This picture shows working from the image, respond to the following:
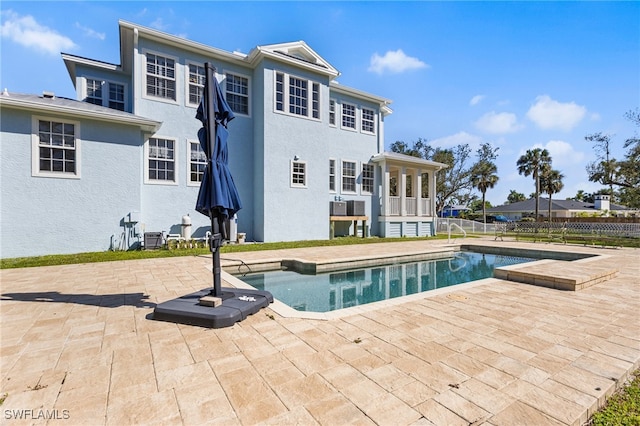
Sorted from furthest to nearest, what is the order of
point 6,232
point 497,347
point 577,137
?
point 577,137, point 6,232, point 497,347

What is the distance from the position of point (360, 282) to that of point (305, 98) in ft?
32.2

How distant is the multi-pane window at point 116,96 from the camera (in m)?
12.0

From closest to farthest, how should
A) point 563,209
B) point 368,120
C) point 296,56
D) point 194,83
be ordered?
point 194,83, point 296,56, point 368,120, point 563,209

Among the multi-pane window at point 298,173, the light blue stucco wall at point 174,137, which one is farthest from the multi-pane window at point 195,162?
the multi-pane window at point 298,173

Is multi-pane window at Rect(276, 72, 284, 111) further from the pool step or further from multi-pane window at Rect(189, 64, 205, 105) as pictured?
the pool step

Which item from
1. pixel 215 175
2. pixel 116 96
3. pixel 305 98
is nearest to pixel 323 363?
pixel 215 175

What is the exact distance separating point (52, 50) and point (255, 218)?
10227mm

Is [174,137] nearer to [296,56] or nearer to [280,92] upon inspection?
[280,92]

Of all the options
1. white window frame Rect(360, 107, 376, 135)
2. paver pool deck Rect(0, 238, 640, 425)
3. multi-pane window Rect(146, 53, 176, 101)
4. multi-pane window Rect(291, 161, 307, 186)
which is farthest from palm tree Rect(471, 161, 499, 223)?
multi-pane window Rect(146, 53, 176, 101)

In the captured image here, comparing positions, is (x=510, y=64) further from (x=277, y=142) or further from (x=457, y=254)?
(x=277, y=142)

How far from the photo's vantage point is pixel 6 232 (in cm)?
845

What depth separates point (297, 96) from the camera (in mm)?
13414

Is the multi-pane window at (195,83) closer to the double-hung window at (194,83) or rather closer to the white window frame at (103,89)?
the double-hung window at (194,83)

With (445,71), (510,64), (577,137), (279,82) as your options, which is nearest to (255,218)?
(279,82)
